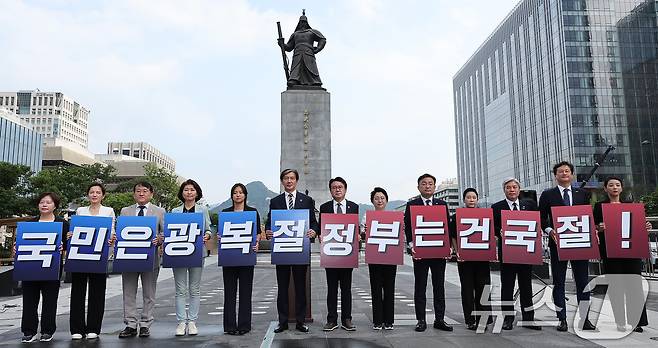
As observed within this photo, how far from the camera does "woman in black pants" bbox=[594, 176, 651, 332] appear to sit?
20.2 feet

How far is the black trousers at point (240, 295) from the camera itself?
6277 millimetres

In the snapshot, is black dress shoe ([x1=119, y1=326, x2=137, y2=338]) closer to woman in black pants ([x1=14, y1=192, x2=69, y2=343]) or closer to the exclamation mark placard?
woman in black pants ([x1=14, y1=192, x2=69, y2=343])

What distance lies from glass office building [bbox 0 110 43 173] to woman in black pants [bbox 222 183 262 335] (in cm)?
8136

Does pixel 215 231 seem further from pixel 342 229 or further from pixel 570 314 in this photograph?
pixel 570 314

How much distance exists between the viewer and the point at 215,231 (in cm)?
682

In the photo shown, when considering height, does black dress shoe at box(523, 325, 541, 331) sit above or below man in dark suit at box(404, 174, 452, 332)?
below

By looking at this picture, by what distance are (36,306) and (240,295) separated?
8.66 feet

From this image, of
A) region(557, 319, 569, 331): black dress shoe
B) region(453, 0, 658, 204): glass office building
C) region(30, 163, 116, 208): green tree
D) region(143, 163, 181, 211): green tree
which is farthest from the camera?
region(453, 0, 658, 204): glass office building

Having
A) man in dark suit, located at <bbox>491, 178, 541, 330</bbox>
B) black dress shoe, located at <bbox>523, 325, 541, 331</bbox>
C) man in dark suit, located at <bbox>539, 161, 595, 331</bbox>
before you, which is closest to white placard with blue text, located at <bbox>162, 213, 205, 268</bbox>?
man in dark suit, located at <bbox>491, 178, 541, 330</bbox>

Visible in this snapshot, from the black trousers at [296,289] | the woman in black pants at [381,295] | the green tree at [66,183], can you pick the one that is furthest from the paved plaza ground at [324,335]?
the green tree at [66,183]

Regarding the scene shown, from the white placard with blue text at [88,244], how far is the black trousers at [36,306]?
382mm

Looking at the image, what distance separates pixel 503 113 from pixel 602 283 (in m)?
89.7


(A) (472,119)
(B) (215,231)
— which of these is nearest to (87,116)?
(A) (472,119)

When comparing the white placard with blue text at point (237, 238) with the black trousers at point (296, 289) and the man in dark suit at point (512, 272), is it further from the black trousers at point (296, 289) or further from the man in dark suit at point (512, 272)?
the man in dark suit at point (512, 272)
